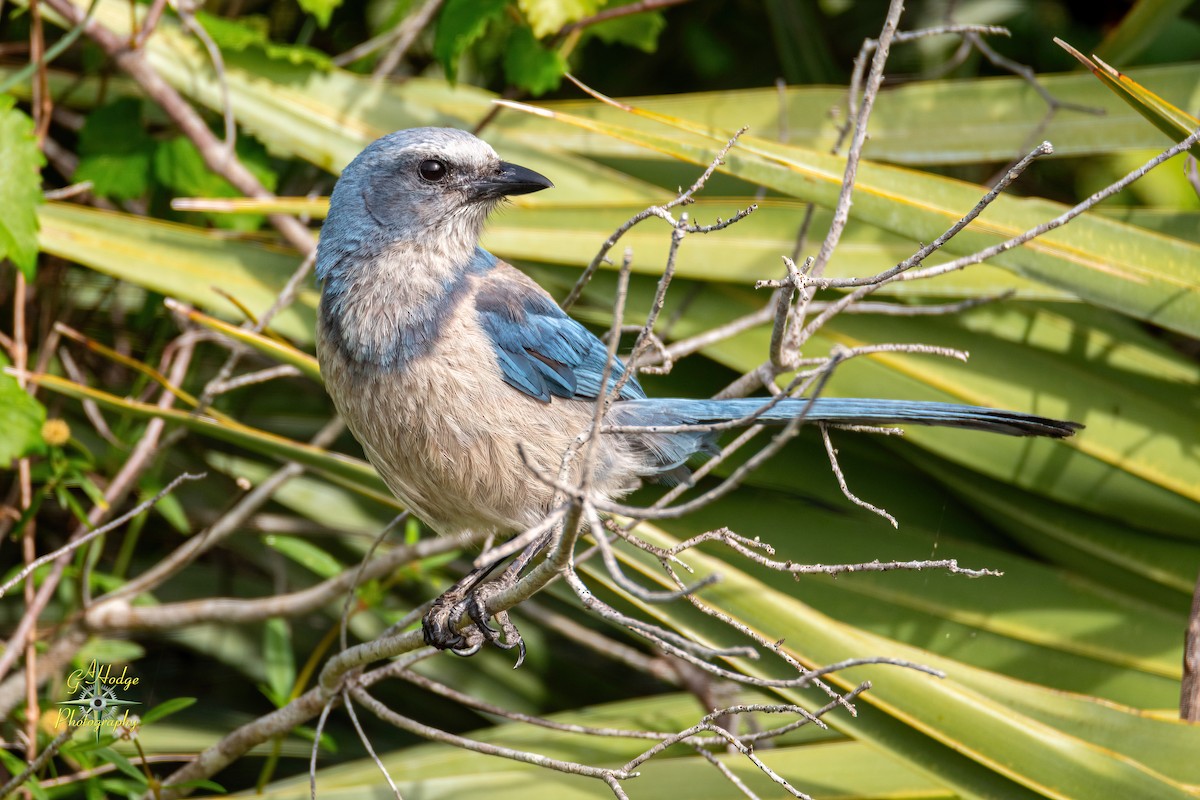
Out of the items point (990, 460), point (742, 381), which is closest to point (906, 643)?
point (990, 460)

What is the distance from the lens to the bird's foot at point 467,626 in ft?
8.16

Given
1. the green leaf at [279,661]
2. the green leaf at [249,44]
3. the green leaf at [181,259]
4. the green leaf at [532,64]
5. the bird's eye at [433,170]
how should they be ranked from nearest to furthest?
the bird's eye at [433,170], the green leaf at [279,661], the green leaf at [181,259], the green leaf at [532,64], the green leaf at [249,44]

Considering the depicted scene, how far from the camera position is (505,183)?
2.72 meters

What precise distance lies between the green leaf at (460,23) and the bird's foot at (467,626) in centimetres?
146

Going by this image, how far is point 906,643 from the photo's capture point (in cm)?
314

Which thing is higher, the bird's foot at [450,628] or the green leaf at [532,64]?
the green leaf at [532,64]

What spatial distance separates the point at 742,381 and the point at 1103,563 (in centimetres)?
130

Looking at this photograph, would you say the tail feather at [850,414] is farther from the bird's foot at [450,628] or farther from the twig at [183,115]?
the twig at [183,115]

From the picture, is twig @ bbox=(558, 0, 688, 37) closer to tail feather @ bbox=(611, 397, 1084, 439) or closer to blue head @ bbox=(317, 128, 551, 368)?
blue head @ bbox=(317, 128, 551, 368)

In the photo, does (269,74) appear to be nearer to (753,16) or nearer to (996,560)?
(753,16)

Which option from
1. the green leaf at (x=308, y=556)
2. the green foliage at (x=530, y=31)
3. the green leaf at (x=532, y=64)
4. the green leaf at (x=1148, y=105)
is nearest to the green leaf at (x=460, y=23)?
the green foliage at (x=530, y=31)

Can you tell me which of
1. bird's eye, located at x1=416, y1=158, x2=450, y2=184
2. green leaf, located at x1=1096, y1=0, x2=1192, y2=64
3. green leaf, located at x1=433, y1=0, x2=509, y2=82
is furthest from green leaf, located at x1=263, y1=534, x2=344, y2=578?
green leaf, located at x1=1096, y1=0, x2=1192, y2=64

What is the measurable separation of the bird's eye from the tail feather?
693 mm

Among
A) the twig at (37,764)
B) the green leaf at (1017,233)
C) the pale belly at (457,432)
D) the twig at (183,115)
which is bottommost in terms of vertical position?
the twig at (37,764)
